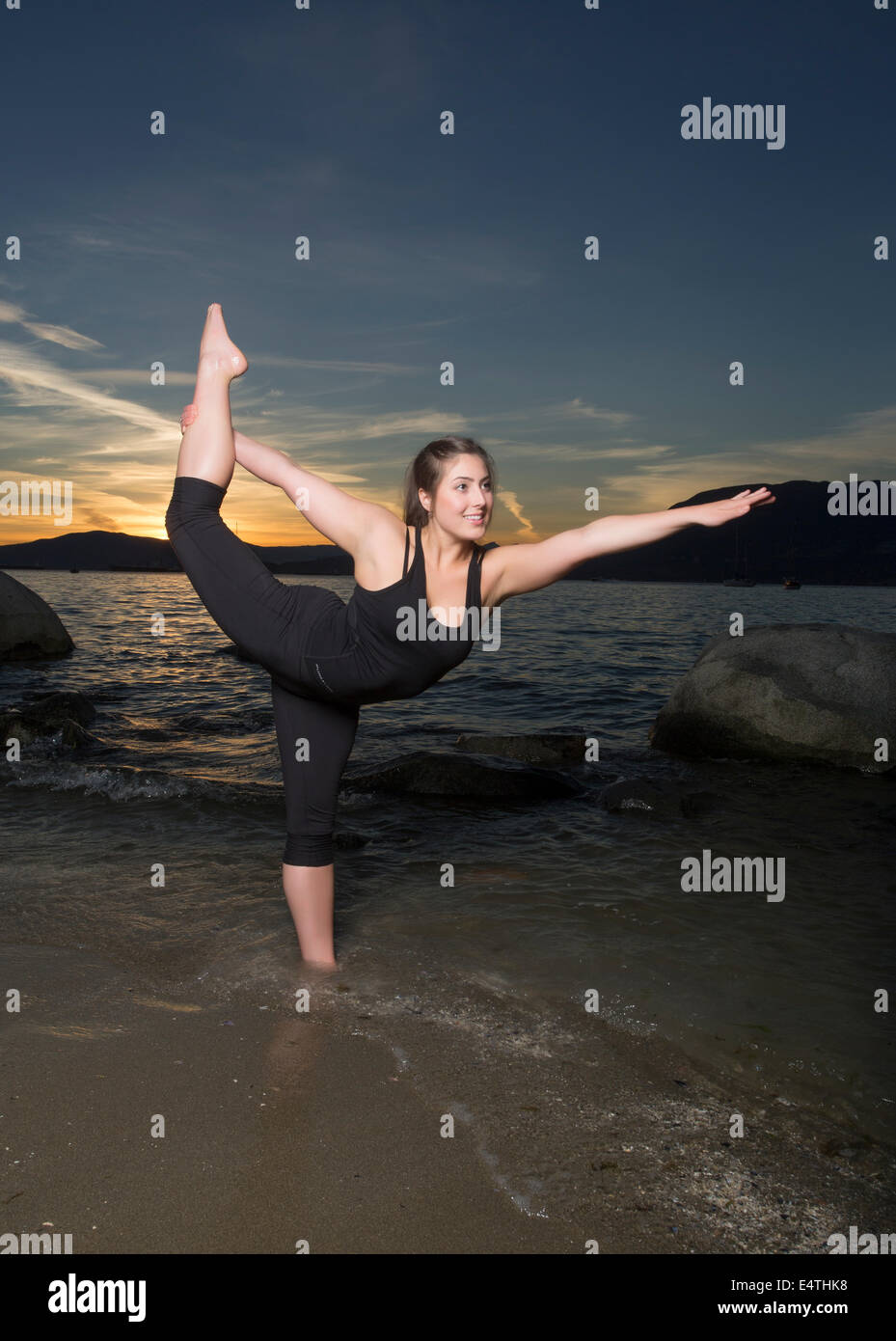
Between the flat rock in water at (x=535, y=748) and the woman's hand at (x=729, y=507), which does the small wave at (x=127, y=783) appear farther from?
the woman's hand at (x=729, y=507)

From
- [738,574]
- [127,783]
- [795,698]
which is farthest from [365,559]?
[738,574]

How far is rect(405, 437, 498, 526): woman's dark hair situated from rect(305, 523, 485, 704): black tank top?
0.28ft

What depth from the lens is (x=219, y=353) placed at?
3.93 metres

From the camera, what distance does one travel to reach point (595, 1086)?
3.42 metres

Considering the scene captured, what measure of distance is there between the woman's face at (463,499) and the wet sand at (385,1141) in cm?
216

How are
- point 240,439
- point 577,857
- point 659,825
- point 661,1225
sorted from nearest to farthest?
point 661,1225 → point 240,439 → point 577,857 → point 659,825

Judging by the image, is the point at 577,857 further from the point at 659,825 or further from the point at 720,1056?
the point at 720,1056

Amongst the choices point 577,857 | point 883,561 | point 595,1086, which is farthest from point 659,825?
point 883,561

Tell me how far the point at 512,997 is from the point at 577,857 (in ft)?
8.01

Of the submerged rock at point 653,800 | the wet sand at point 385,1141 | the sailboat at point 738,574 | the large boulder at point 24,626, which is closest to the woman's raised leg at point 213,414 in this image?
the wet sand at point 385,1141

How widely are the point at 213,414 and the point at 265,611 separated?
91cm

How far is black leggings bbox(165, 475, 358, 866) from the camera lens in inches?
148

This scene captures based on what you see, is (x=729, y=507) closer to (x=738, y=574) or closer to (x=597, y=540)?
(x=597, y=540)

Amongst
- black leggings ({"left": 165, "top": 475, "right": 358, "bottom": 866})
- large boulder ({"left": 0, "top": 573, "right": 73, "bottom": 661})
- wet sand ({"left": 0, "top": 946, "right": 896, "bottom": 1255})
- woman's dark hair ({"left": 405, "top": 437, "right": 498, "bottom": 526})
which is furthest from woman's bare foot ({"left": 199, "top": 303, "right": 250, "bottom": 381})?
large boulder ({"left": 0, "top": 573, "right": 73, "bottom": 661})
